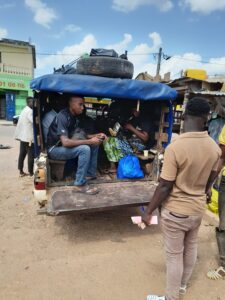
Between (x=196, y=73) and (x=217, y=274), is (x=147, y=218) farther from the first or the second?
(x=196, y=73)

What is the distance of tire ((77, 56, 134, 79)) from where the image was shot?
4285 millimetres

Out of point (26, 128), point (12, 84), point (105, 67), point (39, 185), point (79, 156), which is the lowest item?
point (39, 185)

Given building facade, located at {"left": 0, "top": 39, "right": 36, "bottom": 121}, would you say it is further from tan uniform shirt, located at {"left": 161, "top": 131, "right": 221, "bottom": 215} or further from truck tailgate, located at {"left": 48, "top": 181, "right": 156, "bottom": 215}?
tan uniform shirt, located at {"left": 161, "top": 131, "right": 221, "bottom": 215}

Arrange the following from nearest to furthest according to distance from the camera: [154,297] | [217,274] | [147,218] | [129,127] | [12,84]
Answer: [147,218]
[154,297]
[217,274]
[129,127]
[12,84]

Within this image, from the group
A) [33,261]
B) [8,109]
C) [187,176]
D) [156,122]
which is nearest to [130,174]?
[156,122]

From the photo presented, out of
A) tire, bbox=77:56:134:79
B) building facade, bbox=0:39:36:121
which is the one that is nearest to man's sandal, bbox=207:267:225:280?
tire, bbox=77:56:134:79

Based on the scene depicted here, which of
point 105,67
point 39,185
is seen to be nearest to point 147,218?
point 39,185

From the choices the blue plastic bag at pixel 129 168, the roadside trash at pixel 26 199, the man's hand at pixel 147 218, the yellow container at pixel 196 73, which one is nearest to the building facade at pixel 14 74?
the yellow container at pixel 196 73

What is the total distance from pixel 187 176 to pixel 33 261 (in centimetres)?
219

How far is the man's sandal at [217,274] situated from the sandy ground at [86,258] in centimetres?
7

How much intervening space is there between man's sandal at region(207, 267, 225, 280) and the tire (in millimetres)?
3113

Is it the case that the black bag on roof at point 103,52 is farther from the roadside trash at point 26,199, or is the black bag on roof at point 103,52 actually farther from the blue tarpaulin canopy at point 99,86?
the roadside trash at point 26,199

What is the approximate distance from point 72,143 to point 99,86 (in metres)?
0.93

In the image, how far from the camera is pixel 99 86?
3.85m
